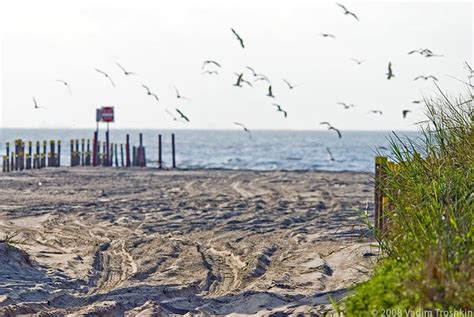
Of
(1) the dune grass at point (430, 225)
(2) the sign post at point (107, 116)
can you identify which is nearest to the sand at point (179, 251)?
(1) the dune grass at point (430, 225)

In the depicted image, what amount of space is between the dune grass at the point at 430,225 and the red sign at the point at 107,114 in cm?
3351

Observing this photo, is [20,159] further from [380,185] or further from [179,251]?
[380,185]

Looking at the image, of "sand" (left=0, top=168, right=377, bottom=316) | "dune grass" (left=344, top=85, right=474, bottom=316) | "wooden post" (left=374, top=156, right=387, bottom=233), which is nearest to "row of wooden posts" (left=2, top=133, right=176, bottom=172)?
"sand" (left=0, top=168, right=377, bottom=316)

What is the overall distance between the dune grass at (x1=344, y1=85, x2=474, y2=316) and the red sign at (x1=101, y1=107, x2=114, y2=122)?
3351 centimetres

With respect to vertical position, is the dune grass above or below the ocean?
above

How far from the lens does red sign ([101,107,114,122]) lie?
44.2m

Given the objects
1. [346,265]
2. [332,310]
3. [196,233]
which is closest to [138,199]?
[196,233]

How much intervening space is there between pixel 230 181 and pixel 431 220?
75.7ft

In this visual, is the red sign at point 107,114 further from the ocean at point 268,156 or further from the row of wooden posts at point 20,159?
the ocean at point 268,156

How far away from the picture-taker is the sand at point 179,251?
406 inches

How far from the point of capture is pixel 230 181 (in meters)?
31.0

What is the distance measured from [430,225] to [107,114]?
122 feet

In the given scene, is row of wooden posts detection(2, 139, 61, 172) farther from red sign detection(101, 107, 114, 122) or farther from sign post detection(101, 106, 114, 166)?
red sign detection(101, 107, 114, 122)

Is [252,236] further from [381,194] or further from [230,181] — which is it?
[230,181]
